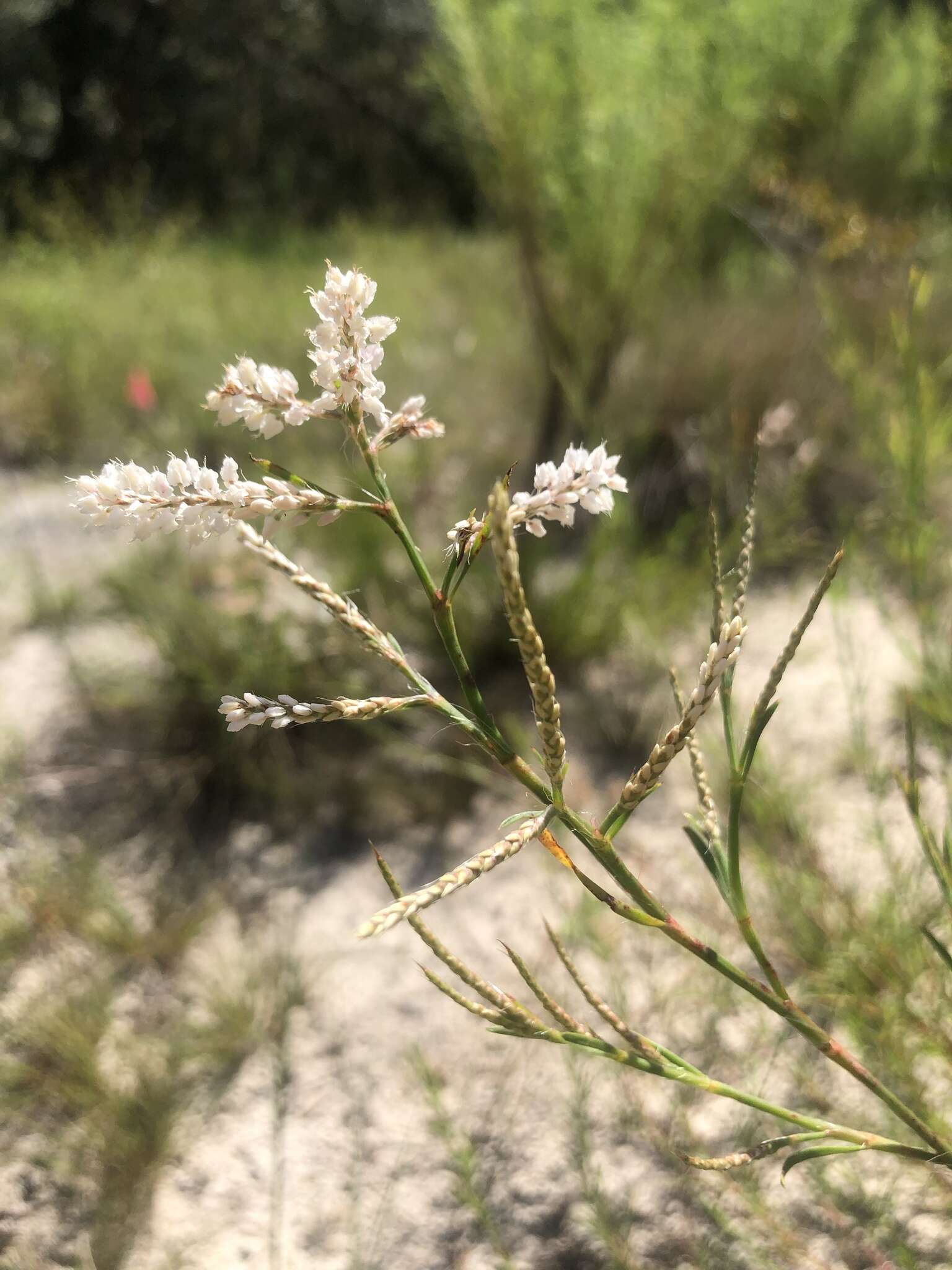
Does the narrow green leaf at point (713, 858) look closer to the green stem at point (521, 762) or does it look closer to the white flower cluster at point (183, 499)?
the green stem at point (521, 762)

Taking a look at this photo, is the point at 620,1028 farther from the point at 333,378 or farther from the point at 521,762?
the point at 333,378

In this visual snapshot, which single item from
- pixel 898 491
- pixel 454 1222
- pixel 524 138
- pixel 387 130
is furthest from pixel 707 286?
pixel 387 130

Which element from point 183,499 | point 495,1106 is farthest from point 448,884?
point 495,1106

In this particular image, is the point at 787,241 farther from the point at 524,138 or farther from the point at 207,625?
the point at 207,625

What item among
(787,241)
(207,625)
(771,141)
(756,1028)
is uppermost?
(771,141)

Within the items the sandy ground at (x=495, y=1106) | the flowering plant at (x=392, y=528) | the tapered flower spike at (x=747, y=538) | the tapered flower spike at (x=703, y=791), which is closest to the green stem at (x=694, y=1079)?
the flowering plant at (x=392, y=528)

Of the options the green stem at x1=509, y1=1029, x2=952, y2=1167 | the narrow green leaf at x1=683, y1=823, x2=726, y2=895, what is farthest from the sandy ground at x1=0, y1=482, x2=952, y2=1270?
the narrow green leaf at x1=683, y1=823, x2=726, y2=895

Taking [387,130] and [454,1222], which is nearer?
[454,1222]
